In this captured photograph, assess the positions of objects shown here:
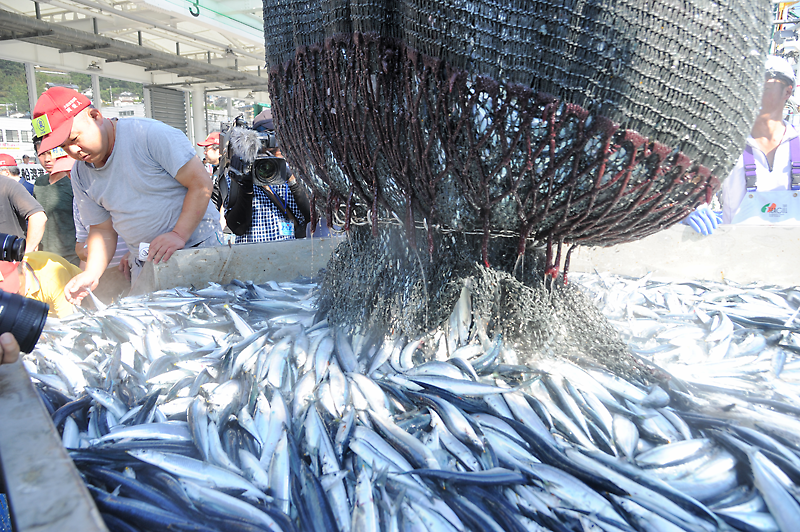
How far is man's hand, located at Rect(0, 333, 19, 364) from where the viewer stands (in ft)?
4.91

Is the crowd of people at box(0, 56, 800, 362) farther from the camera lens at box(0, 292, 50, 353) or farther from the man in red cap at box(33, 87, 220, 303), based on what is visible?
the camera lens at box(0, 292, 50, 353)

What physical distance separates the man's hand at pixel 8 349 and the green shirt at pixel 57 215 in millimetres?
4105

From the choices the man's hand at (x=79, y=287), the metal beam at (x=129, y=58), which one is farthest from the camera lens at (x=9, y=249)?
the metal beam at (x=129, y=58)

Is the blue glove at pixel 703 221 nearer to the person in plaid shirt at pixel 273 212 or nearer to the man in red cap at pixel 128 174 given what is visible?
the person in plaid shirt at pixel 273 212

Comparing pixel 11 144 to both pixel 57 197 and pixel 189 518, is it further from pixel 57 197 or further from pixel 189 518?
pixel 189 518

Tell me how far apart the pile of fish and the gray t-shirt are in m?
1.00

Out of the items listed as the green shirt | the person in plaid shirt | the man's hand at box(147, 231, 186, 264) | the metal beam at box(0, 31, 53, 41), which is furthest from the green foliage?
the man's hand at box(147, 231, 186, 264)

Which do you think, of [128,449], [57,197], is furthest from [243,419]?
[57,197]

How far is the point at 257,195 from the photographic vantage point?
457cm

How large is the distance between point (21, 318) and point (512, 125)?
1698 millimetres

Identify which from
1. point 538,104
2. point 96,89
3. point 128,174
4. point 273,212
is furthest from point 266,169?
point 96,89

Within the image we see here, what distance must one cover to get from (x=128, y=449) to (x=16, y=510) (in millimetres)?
579

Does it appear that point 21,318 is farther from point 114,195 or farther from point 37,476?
point 114,195

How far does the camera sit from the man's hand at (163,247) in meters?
3.15
